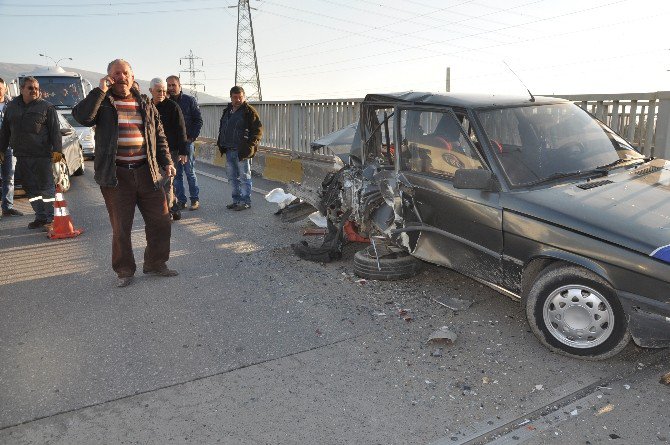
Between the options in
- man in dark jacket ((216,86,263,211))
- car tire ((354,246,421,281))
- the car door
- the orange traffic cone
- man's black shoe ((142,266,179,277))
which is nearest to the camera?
the car door

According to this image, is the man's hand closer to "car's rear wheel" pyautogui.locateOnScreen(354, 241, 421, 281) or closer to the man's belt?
the man's belt

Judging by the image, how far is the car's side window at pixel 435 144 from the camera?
432cm

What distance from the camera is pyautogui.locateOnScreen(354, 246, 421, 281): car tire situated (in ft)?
16.9

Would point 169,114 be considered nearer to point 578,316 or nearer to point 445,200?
Answer: point 445,200

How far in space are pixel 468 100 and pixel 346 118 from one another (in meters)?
5.62

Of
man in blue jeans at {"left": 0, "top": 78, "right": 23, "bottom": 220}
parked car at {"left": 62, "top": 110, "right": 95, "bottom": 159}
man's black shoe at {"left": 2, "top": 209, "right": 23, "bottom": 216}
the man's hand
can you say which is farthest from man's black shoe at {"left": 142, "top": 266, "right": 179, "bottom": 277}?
parked car at {"left": 62, "top": 110, "right": 95, "bottom": 159}

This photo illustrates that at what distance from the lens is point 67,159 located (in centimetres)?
1080

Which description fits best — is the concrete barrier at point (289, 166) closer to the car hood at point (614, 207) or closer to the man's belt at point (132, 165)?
the man's belt at point (132, 165)

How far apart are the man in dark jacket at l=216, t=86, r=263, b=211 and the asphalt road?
10.6 ft

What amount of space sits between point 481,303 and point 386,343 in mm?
1163

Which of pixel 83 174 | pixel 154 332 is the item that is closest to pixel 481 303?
pixel 154 332

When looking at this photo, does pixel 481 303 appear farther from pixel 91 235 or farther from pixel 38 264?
pixel 91 235

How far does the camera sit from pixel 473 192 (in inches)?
161

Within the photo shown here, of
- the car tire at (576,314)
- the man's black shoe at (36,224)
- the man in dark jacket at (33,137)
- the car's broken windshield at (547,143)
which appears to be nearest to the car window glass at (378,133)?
the car's broken windshield at (547,143)
